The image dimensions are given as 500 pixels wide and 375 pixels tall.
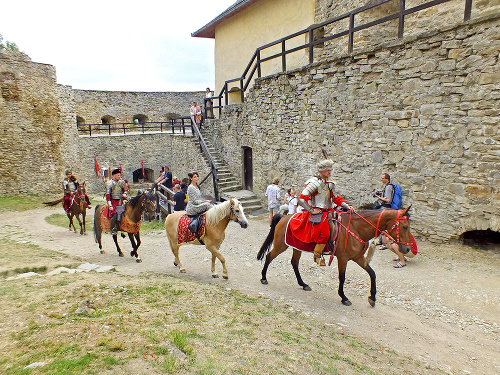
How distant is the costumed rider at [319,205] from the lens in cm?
507

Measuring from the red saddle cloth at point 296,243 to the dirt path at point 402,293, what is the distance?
0.86 meters

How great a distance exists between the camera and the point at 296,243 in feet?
17.4

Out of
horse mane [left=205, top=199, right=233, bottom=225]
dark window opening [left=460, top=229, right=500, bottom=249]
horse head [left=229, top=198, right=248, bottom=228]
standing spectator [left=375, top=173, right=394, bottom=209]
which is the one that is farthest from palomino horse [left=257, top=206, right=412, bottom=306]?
dark window opening [left=460, top=229, right=500, bottom=249]

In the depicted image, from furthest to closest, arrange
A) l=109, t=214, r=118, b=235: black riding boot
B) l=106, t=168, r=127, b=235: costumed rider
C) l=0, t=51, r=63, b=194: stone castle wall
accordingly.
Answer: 1. l=0, t=51, r=63, b=194: stone castle wall
2. l=106, t=168, r=127, b=235: costumed rider
3. l=109, t=214, r=118, b=235: black riding boot

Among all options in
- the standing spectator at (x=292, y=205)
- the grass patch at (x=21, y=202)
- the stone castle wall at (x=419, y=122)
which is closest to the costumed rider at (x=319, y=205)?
the stone castle wall at (x=419, y=122)

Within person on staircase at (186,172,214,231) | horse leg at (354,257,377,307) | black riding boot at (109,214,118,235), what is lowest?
horse leg at (354,257,377,307)

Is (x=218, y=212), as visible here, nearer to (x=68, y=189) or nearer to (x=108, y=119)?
(x=68, y=189)

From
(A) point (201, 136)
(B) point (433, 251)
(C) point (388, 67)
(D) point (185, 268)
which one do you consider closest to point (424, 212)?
(B) point (433, 251)

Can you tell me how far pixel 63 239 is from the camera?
30.8ft

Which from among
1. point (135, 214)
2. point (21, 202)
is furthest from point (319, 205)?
point (21, 202)

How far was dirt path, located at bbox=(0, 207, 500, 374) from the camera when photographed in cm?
402

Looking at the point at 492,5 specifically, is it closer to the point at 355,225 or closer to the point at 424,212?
the point at 424,212

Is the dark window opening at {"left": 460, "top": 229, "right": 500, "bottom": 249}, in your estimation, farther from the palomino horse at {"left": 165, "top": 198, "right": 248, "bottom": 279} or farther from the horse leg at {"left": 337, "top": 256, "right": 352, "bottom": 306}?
the palomino horse at {"left": 165, "top": 198, "right": 248, "bottom": 279}

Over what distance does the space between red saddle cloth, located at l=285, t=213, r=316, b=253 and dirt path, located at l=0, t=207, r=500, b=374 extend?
0.86 meters
